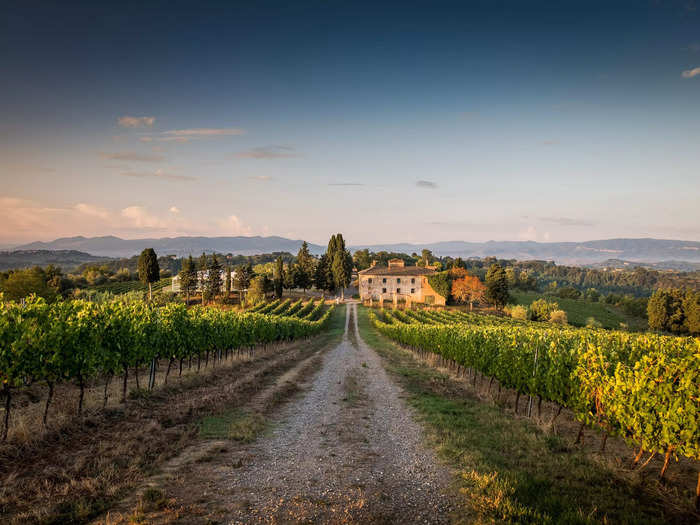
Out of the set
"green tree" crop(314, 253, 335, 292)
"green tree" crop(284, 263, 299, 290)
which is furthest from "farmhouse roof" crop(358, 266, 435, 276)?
"green tree" crop(284, 263, 299, 290)

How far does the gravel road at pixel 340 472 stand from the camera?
5.73 m

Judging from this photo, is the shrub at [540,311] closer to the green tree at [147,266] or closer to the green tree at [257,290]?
the green tree at [257,290]

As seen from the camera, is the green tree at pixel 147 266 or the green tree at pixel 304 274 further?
the green tree at pixel 304 274

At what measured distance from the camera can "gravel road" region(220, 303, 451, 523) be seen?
5.73 metres

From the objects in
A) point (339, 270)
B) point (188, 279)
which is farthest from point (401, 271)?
point (188, 279)

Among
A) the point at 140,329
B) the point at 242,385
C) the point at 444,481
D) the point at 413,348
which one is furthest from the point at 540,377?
the point at 413,348

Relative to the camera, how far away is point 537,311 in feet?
222

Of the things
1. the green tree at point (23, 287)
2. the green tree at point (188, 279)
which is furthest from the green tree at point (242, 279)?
the green tree at point (23, 287)

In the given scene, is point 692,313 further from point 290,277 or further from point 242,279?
point 242,279

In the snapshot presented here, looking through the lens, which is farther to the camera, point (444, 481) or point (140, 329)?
point (140, 329)

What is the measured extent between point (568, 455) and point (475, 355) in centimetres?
880

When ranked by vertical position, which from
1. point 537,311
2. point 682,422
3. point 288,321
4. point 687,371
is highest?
point 687,371

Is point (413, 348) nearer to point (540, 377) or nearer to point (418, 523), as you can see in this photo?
point (540, 377)

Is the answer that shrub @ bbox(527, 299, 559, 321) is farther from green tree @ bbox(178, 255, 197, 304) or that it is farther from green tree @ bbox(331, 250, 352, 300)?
green tree @ bbox(178, 255, 197, 304)
